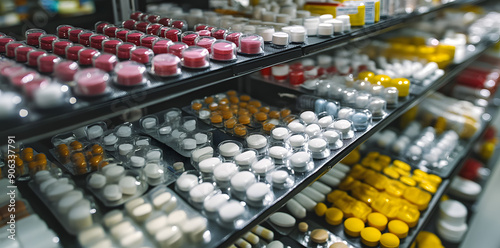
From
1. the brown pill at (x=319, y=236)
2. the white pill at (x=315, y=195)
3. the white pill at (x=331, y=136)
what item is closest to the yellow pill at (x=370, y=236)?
the brown pill at (x=319, y=236)

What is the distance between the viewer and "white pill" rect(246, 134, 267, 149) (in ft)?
4.26

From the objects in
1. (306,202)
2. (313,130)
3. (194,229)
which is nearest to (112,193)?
(194,229)

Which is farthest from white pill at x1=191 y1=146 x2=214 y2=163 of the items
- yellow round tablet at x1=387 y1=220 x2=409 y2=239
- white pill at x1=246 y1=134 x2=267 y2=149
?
yellow round tablet at x1=387 y1=220 x2=409 y2=239

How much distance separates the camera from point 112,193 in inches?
41.7

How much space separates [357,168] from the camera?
1.92 m

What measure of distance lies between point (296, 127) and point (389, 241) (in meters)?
0.56

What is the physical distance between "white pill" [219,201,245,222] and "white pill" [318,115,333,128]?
1.76ft

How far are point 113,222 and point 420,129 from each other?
205cm

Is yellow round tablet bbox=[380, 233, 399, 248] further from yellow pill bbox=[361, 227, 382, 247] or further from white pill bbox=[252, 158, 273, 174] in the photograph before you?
white pill bbox=[252, 158, 273, 174]

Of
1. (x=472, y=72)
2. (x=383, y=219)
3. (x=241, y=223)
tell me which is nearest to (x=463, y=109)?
(x=472, y=72)

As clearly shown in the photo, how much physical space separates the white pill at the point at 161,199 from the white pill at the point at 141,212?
22 millimetres

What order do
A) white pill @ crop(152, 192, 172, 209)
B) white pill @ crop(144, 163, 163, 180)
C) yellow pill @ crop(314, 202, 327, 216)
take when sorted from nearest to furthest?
white pill @ crop(152, 192, 172, 209) → white pill @ crop(144, 163, 163, 180) → yellow pill @ crop(314, 202, 327, 216)

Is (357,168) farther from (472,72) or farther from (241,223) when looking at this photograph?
(472,72)

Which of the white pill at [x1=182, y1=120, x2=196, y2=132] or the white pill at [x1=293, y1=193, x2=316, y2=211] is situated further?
the white pill at [x1=293, y1=193, x2=316, y2=211]
